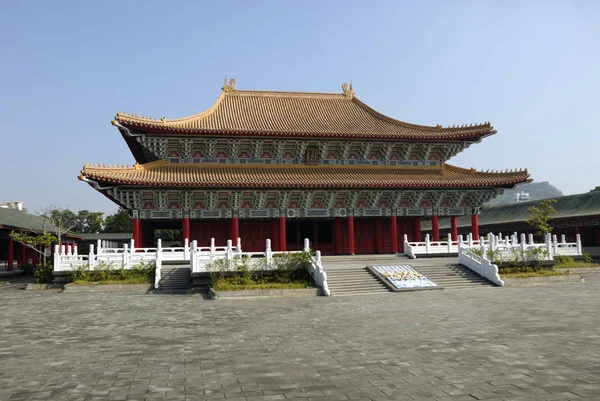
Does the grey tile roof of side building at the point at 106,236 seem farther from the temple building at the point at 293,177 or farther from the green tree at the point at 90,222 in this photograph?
the temple building at the point at 293,177

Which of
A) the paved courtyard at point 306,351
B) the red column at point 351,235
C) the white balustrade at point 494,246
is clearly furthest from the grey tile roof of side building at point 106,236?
the paved courtyard at point 306,351

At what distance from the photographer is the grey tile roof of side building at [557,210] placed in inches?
1609

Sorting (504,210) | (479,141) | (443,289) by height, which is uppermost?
(479,141)

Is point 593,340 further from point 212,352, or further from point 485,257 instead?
point 485,257

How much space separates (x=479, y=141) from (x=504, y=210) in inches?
891

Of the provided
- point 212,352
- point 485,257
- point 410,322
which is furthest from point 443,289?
point 212,352

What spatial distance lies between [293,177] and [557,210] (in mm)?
29074

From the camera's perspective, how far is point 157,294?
20.1 meters

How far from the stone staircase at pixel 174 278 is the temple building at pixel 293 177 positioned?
452 cm

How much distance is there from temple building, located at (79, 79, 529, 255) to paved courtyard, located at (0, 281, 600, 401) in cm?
1229

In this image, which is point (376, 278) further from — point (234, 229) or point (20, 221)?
point (20, 221)

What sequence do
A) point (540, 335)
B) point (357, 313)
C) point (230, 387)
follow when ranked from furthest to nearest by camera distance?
point (357, 313), point (540, 335), point (230, 387)

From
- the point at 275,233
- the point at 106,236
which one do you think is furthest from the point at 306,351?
the point at 106,236

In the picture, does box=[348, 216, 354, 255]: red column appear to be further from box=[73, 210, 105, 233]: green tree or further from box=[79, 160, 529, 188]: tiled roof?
box=[73, 210, 105, 233]: green tree
